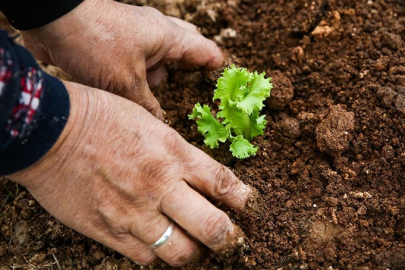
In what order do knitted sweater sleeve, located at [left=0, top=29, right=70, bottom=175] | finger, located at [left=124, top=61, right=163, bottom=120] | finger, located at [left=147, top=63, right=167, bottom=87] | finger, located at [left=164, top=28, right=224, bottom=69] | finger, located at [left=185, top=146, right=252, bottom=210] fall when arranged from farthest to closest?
1. finger, located at [left=147, top=63, right=167, bottom=87]
2. finger, located at [left=164, top=28, right=224, bottom=69]
3. finger, located at [left=124, top=61, right=163, bottom=120]
4. finger, located at [left=185, top=146, right=252, bottom=210]
5. knitted sweater sleeve, located at [left=0, top=29, right=70, bottom=175]

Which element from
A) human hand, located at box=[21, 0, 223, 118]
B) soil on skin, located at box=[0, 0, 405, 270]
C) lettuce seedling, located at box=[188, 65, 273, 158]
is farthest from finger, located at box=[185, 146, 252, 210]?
human hand, located at box=[21, 0, 223, 118]

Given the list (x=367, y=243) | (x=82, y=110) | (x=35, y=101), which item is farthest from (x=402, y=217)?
(x=35, y=101)

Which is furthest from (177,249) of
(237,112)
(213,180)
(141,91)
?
(141,91)

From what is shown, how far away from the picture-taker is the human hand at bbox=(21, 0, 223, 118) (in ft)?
9.53

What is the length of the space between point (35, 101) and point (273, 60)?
2.04m

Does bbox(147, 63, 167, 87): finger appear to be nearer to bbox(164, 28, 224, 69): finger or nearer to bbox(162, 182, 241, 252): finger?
bbox(164, 28, 224, 69): finger

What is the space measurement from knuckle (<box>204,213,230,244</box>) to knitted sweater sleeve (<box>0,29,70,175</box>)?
0.89 metres

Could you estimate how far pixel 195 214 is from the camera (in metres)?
2.42

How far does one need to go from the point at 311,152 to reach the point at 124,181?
1312 mm

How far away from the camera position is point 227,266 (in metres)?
2.75

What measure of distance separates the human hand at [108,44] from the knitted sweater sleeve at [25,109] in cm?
71

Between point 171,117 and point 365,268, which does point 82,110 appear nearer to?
point 171,117

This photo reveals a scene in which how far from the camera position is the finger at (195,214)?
2426mm

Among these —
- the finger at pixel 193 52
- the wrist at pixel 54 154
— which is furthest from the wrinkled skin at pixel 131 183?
the finger at pixel 193 52
